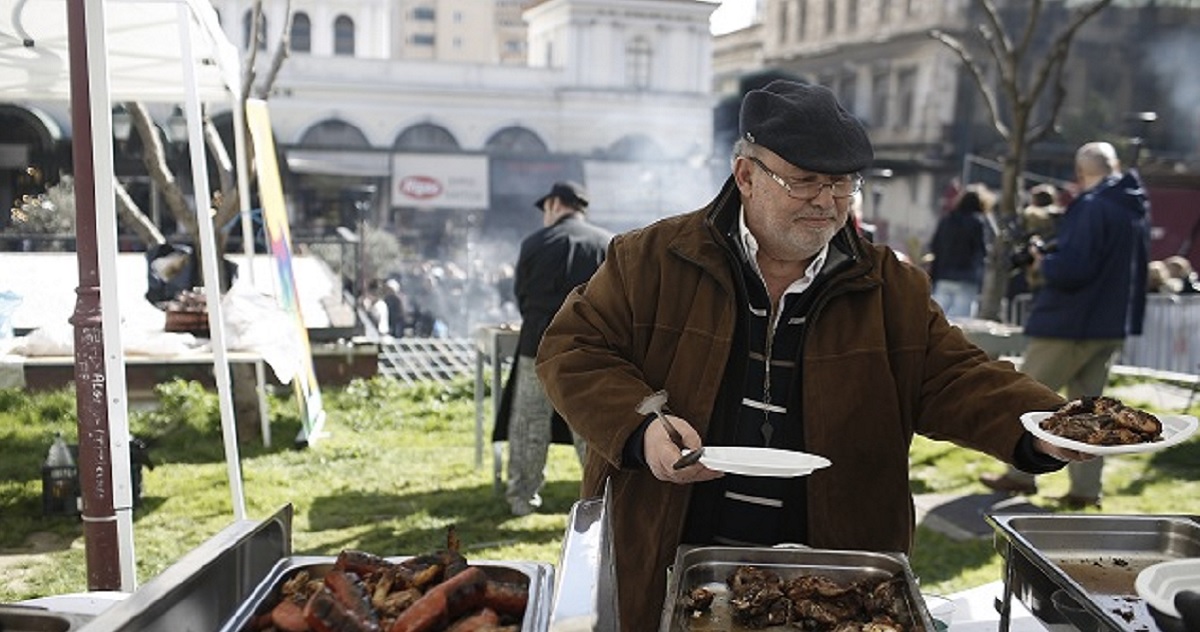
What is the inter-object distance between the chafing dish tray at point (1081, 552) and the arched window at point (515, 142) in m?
37.5

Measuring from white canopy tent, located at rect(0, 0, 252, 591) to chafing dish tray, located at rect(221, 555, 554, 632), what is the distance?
1929 millimetres

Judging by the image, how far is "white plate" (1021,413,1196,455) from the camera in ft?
5.78

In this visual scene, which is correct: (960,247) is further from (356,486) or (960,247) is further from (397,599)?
(397,599)

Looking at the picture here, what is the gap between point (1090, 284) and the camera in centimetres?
560

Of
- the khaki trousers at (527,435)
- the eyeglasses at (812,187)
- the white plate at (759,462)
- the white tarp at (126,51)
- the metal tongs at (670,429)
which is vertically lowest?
the khaki trousers at (527,435)

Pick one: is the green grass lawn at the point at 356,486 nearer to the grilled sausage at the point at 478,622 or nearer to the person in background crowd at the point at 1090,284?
the person in background crowd at the point at 1090,284

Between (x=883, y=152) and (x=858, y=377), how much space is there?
41.0m

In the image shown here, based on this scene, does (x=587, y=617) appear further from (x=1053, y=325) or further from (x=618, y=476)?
(x=1053, y=325)

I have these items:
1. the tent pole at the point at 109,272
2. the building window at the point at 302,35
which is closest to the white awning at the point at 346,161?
the building window at the point at 302,35

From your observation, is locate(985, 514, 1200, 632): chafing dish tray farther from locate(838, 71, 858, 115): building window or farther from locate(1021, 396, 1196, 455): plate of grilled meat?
locate(838, 71, 858, 115): building window

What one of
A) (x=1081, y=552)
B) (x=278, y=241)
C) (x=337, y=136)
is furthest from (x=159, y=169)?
(x=337, y=136)

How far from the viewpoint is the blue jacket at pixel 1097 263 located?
18.0ft

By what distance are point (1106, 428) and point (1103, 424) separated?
0.01m

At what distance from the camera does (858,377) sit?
2.12 m
